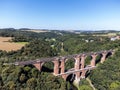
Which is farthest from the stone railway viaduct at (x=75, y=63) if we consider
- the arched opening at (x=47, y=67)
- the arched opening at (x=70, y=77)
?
Result: the arched opening at (x=47, y=67)

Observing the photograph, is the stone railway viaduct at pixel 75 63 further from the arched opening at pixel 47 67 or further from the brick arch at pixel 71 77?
the arched opening at pixel 47 67

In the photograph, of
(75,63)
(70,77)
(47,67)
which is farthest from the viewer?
(75,63)

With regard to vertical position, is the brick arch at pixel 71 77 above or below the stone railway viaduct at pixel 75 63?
below

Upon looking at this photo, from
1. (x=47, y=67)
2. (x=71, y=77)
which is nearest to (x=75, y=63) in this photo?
(x=71, y=77)

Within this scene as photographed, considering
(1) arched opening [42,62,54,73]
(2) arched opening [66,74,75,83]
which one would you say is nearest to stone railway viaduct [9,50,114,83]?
(2) arched opening [66,74,75,83]

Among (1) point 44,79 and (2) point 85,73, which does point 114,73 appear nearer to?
(2) point 85,73

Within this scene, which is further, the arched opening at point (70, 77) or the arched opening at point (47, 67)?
the arched opening at point (70, 77)

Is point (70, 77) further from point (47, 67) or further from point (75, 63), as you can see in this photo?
point (47, 67)

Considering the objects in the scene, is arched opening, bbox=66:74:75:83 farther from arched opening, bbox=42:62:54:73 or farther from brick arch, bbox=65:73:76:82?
arched opening, bbox=42:62:54:73

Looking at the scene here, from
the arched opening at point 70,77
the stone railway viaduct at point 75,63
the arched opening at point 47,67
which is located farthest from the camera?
the arched opening at point 70,77

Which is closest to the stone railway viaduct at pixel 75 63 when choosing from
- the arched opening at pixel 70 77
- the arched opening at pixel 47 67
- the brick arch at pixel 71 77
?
the brick arch at pixel 71 77

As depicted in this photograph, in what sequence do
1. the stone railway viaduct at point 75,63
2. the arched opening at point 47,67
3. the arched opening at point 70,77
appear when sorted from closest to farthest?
the stone railway viaduct at point 75,63, the arched opening at point 47,67, the arched opening at point 70,77
